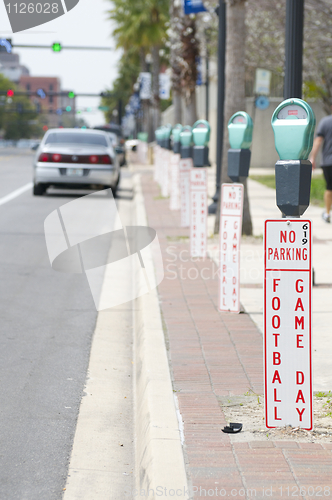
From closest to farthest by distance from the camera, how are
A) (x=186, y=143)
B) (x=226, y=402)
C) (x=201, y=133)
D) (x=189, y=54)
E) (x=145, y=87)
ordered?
(x=226, y=402) → (x=201, y=133) → (x=186, y=143) → (x=189, y=54) → (x=145, y=87)

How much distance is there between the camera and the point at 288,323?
357 centimetres

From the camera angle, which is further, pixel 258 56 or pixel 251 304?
pixel 258 56

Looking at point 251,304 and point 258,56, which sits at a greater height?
point 258,56

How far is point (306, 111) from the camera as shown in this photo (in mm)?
3527

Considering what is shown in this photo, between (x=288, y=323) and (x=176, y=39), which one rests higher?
(x=176, y=39)

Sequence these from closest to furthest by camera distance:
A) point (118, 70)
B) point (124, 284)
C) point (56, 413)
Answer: point (56, 413)
point (124, 284)
point (118, 70)

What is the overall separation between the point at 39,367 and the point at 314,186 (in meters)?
16.4

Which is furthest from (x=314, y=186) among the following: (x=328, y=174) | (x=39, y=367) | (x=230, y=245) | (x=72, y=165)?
(x=39, y=367)

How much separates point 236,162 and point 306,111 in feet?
7.65

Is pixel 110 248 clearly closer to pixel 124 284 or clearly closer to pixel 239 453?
pixel 124 284

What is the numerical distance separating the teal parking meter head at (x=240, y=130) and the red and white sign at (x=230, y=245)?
0.33 meters

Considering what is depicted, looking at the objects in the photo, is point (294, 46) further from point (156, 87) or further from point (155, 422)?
point (156, 87)

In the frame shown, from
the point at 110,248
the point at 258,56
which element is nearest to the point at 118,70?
the point at 258,56

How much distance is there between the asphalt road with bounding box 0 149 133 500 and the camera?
3551 mm
